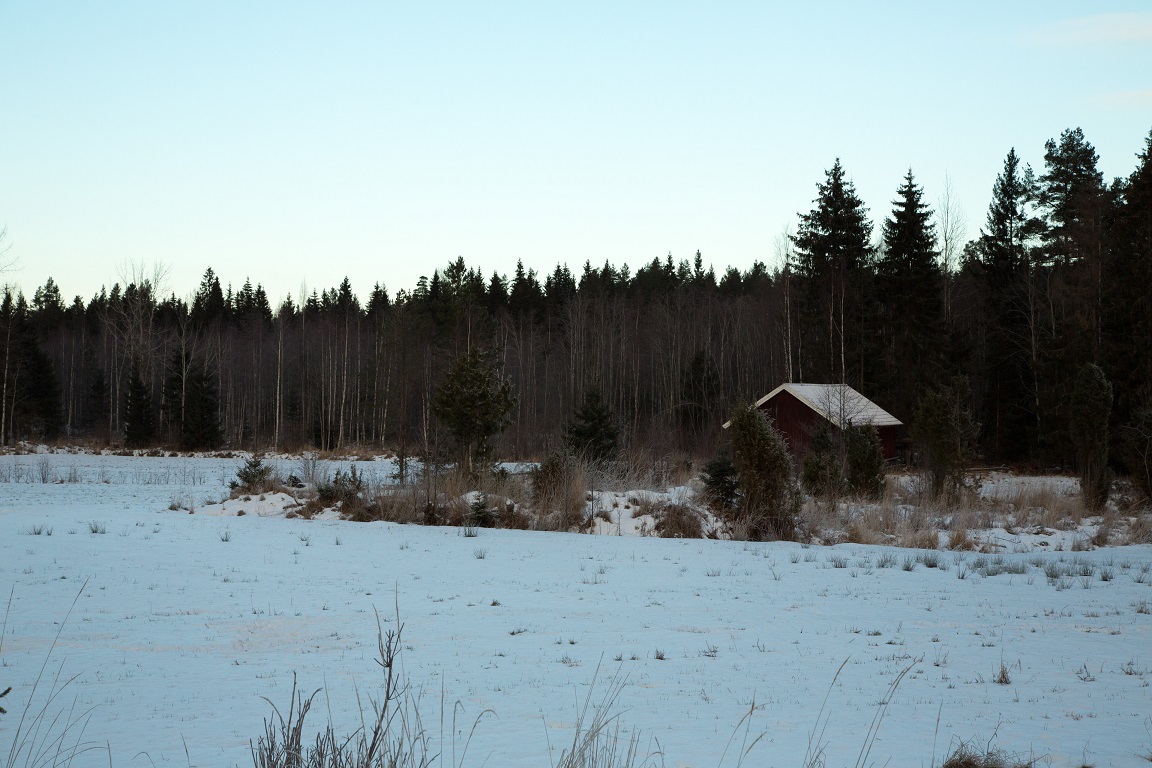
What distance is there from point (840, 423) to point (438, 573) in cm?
1987

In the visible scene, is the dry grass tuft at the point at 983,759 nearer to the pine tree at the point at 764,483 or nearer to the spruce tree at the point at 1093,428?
the pine tree at the point at 764,483

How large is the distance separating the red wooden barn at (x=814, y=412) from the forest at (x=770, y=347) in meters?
2.82

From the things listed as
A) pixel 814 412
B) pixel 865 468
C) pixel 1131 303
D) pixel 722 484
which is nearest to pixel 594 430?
pixel 865 468

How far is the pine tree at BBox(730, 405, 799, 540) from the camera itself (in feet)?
55.1

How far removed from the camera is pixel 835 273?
41094mm

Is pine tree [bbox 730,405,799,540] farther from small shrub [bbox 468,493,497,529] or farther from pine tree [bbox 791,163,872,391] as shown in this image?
pine tree [bbox 791,163,872,391]

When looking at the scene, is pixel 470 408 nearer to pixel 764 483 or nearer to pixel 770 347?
pixel 764 483

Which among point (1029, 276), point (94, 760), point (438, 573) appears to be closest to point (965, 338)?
point (1029, 276)

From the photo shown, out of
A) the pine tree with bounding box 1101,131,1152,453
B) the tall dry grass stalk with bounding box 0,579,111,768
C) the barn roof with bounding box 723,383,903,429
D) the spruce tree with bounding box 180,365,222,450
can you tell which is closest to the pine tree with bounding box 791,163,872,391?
the barn roof with bounding box 723,383,903,429

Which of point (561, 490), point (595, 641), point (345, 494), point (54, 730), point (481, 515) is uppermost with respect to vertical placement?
point (561, 490)

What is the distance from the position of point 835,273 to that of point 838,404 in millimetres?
13012

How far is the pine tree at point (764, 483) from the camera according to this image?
55.1ft

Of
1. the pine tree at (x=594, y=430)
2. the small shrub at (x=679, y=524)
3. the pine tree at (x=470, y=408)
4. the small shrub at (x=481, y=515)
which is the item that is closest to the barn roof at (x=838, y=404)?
the pine tree at (x=594, y=430)

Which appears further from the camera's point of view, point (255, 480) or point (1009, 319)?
point (1009, 319)
